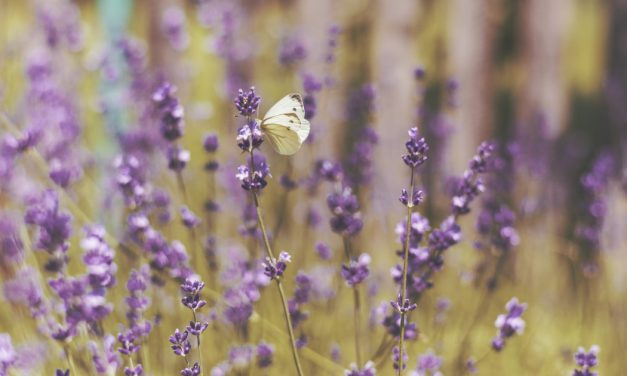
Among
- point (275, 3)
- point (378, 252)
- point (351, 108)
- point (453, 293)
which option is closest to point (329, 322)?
point (351, 108)

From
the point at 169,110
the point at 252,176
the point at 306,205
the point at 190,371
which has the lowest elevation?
the point at 190,371

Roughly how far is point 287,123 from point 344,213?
10.3 inches

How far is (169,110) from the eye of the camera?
1.55 m

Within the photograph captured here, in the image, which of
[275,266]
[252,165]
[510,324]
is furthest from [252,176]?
[510,324]

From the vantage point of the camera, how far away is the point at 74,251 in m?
2.92

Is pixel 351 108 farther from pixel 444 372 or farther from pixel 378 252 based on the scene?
pixel 378 252

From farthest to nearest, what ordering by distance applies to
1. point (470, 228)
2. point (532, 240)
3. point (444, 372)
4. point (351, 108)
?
point (470, 228) → point (532, 240) → point (351, 108) → point (444, 372)

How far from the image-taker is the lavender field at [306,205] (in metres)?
1.44

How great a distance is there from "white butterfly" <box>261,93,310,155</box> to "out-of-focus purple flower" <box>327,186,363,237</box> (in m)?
0.19

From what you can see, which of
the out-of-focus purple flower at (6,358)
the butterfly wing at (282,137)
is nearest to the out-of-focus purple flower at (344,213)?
the butterfly wing at (282,137)

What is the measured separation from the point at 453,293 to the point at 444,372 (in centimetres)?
96

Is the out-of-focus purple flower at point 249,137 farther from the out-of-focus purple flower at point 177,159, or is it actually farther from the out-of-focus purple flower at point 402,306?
the out-of-focus purple flower at point 177,159

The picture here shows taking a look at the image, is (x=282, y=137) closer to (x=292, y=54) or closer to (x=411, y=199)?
(x=411, y=199)

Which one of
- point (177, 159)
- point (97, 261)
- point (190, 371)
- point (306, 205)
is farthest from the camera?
point (306, 205)
